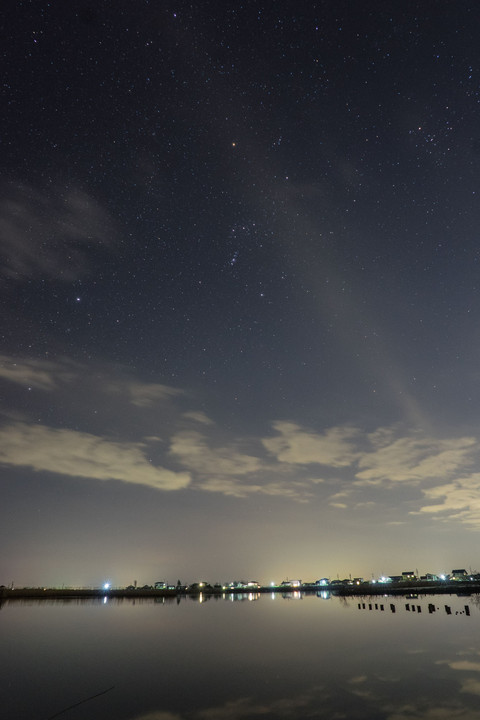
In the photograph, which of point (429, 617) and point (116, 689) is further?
→ point (429, 617)

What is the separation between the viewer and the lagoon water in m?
20.2

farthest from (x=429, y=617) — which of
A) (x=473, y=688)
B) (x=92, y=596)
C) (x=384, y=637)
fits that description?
(x=92, y=596)

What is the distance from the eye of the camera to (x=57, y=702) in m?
22.4

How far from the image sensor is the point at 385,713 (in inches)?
739

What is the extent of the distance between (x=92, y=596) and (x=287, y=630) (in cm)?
11498

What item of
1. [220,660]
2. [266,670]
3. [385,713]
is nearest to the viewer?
[385,713]

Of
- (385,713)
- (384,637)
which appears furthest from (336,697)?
(384,637)

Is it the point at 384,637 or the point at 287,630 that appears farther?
the point at 287,630

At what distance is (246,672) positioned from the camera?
28031 mm

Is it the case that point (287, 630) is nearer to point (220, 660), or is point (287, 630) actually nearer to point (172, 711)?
point (220, 660)

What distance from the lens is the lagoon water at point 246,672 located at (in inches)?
795

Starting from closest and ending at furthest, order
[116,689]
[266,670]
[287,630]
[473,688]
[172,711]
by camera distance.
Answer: [172,711] < [473,688] < [116,689] < [266,670] < [287,630]

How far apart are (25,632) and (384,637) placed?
3948 centimetres

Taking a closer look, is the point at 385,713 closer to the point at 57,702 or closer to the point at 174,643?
the point at 57,702
